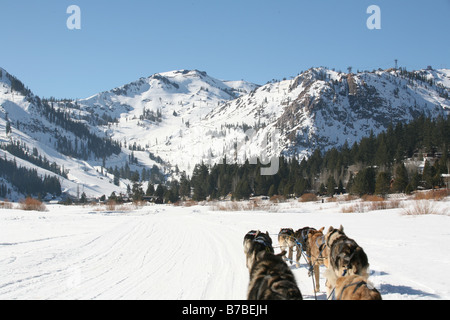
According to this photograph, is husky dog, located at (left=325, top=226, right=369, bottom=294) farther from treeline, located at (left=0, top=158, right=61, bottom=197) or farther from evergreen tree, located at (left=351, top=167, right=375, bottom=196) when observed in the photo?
treeline, located at (left=0, top=158, right=61, bottom=197)

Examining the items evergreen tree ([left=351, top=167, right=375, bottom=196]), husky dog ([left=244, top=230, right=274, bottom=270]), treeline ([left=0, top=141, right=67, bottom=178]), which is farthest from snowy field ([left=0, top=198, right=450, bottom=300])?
treeline ([left=0, top=141, right=67, bottom=178])

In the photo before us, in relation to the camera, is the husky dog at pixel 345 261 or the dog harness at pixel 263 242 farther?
the dog harness at pixel 263 242

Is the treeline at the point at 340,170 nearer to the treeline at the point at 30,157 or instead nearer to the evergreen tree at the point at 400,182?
the evergreen tree at the point at 400,182

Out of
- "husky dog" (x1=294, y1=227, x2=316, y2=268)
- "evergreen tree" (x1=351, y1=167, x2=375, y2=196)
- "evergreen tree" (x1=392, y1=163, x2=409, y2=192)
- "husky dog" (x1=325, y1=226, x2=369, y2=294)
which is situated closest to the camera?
"husky dog" (x1=325, y1=226, x2=369, y2=294)

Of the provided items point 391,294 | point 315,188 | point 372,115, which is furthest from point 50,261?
point 372,115

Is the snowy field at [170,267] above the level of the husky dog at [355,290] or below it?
below

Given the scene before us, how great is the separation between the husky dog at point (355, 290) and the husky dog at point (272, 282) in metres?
0.60

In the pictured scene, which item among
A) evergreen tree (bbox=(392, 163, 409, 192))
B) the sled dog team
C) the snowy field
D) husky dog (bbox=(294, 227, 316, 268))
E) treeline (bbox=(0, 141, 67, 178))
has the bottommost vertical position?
the snowy field

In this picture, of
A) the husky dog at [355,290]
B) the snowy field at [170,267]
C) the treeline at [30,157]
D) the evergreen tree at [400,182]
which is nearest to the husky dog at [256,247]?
the snowy field at [170,267]

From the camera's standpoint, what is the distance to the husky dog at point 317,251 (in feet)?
23.4

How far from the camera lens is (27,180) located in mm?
149125

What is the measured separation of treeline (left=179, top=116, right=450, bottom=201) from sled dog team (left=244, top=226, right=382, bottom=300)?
51943 mm

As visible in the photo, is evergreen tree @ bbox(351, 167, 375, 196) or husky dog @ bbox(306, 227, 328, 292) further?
evergreen tree @ bbox(351, 167, 375, 196)

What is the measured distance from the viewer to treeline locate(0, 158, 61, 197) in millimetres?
146000
